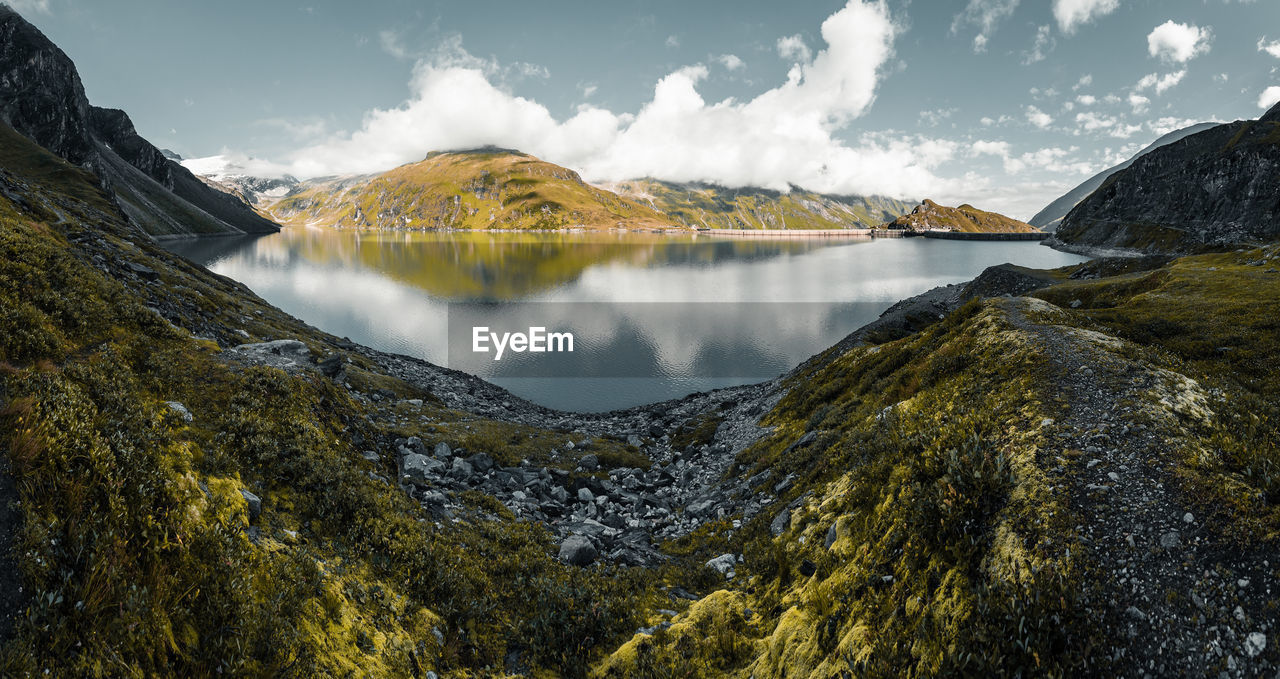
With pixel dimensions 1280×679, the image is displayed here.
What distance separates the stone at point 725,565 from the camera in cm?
1453

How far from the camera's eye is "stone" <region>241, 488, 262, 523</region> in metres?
9.34

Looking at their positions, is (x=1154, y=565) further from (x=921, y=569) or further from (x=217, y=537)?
(x=217, y=537)

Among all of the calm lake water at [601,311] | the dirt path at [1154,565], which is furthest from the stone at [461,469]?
the calm lake water at [601,311]

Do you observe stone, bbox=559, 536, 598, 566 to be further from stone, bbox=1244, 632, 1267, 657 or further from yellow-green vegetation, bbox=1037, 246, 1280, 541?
yellow-green vegetation, bbox=1037, 246, 1280, 541

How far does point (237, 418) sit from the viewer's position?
12.1 metres

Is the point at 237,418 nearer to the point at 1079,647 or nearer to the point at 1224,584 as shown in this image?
the point at 1079,647

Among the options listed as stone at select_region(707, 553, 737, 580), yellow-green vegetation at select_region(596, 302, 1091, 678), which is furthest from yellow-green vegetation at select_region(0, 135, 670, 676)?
yellow-green vegetation at select_region(596, 302, 1091, 678)

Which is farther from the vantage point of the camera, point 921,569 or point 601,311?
point 601,311

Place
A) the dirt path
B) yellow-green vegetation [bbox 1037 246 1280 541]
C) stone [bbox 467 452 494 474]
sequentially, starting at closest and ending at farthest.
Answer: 1. the dirt path
2. yellow-green vegetation [bbox 1037 246 1280 541]
3. stone [bbox 467 452 494 474]

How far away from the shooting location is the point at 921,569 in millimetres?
8977

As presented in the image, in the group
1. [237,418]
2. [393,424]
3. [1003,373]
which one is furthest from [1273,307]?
[393,424]

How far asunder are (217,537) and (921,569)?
12.0 meters

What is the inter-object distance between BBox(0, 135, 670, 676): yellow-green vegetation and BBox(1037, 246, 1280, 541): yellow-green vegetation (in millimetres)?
11345

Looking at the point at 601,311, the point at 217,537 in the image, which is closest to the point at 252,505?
the point at 217,537
